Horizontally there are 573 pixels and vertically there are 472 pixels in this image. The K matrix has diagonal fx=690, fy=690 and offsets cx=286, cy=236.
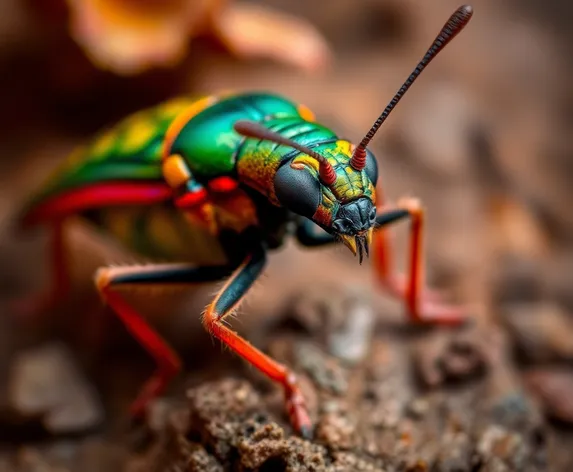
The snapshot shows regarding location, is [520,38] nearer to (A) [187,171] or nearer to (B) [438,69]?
(B) [438,69]

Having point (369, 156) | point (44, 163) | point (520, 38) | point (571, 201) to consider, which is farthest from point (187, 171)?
point (520, 38)

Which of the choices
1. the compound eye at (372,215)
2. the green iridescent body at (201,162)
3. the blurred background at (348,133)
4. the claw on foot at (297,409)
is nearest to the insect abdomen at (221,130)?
the green iridescent body at (201,162)

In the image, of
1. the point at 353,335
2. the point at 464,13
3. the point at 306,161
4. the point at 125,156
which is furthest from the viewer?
the point at 125,156

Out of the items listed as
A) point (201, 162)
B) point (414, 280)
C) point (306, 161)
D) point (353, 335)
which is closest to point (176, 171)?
point (201, 162)

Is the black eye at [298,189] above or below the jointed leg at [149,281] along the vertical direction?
above

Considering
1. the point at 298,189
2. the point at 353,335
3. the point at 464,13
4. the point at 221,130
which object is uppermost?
the point at 464,13

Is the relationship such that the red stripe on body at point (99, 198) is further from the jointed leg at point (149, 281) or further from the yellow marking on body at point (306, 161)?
the yellow marking on body at point (306, 161)

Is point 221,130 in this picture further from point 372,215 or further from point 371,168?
point 372,215
